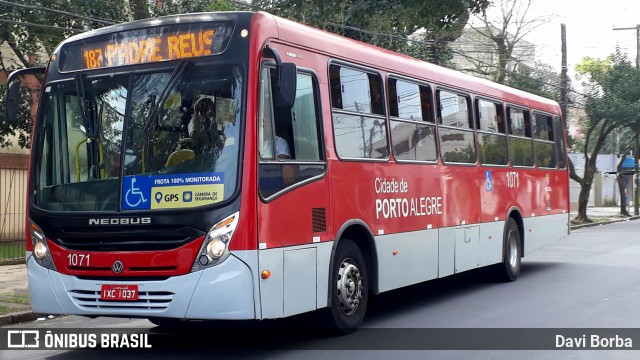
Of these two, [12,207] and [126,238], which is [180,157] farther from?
[12,207]

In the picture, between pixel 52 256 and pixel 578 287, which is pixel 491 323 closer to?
pixel 578 287

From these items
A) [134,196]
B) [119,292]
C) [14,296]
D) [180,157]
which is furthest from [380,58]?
[14,296]

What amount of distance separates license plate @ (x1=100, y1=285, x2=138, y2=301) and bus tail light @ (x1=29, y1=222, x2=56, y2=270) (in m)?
0.69

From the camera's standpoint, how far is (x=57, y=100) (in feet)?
29.0

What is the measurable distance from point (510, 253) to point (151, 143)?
27.5 feet

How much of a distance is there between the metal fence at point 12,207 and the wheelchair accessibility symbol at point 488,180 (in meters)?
10.9

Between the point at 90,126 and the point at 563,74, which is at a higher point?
the point at 563,74

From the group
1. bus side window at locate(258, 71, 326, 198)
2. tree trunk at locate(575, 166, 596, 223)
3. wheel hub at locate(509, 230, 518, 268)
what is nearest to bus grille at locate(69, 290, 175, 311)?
bus side window at locate(258, 71, 326, 198)

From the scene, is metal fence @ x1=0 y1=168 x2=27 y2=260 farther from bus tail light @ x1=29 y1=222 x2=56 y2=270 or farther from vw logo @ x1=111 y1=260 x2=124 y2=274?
vw logo @ x1=111 y1=260 x2=124 y2=274

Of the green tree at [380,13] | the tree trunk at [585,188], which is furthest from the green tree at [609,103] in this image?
the green tree at [380,13]

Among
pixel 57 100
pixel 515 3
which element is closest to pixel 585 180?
pixel 515 3

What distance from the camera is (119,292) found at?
7.97 meters

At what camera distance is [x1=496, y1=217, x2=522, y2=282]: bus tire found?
14.6 meters

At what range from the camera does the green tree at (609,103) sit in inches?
1367
